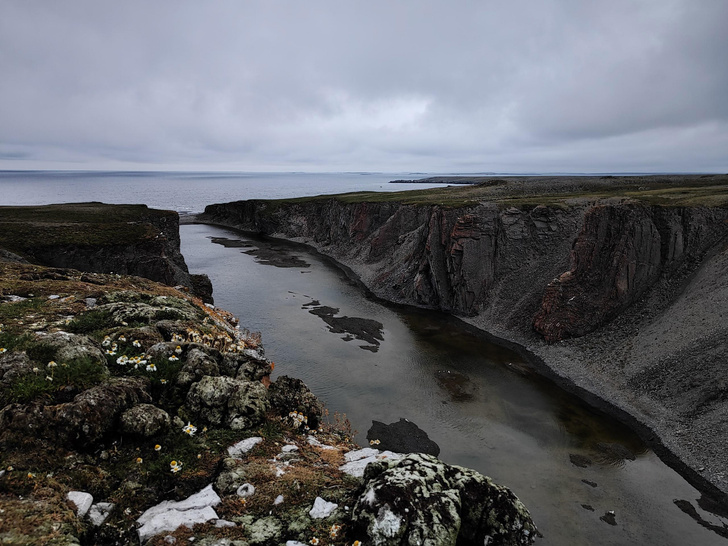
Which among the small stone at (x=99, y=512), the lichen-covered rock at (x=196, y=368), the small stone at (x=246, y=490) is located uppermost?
the lichen-covered rock at (x=196, y=368)

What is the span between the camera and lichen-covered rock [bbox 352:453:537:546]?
858 cm

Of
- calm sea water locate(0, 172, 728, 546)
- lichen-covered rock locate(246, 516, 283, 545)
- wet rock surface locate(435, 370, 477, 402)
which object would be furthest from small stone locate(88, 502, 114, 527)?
wet rock surface locate(435, 370, 477, 402)

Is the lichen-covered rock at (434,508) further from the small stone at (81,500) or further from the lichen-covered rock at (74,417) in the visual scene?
the lichen-covered rock at (74,417)

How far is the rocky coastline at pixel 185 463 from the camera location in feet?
28.1

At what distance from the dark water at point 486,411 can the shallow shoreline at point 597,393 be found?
0.83m

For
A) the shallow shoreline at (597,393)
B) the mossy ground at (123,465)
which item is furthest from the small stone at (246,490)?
the shallow shoreline at (597,393)

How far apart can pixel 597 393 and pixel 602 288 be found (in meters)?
13.4

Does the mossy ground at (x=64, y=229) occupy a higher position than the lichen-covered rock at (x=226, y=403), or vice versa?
the mossy ground at (x=64, y=229)

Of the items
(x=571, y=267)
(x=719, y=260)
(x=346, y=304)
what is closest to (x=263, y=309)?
(x=346, y=304)

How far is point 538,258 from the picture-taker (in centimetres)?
5350

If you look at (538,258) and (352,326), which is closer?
(352,326)

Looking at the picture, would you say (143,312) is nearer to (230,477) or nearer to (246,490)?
(230,477)

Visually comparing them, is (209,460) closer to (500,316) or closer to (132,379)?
(132,379)

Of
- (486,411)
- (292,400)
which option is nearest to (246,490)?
(292,400)
